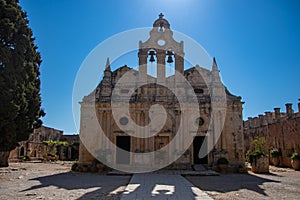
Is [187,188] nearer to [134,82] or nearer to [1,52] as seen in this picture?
[1,52]

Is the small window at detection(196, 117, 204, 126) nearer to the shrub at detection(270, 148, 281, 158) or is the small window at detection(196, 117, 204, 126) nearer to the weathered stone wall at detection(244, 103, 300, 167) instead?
the weathered stone wall at detection(244, 103, 300, 167)

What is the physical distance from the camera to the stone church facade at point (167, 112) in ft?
67.8

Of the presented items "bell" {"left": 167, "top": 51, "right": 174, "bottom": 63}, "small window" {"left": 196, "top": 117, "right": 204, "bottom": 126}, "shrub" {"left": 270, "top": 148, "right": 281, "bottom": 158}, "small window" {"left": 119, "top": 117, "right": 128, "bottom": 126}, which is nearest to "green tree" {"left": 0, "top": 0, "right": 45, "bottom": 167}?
"small window" {"left": 119, "top": 117, "right": 128, "bottom": 126}

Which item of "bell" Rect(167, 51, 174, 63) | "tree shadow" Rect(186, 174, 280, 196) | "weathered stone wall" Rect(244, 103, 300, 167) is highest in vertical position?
"bell" Rect(167, 51, 174, 63)

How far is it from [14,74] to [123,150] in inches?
417

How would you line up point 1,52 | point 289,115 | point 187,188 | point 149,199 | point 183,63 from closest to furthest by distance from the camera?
point 149,199 → point 187,188 → point 1,52 → point 183,63 → point 289,115

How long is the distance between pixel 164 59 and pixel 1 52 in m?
12.3

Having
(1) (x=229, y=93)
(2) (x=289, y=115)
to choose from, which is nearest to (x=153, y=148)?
(1) (x=229, y=93)

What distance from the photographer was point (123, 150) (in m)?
21.0

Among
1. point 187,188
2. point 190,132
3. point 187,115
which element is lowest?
point 187,188

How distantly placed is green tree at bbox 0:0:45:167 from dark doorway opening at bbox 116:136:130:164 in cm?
759

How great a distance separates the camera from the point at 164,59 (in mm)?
21734

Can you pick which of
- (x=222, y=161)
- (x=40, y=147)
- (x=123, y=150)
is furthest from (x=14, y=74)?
(x=40, y=147)

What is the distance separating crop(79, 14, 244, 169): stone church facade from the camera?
20656 millimetres
